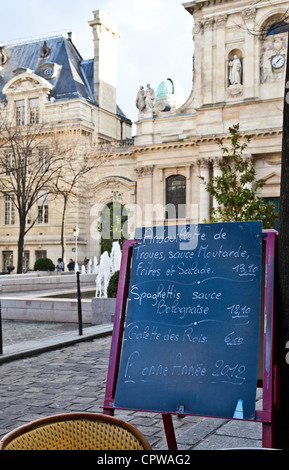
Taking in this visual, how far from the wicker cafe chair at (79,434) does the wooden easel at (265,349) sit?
1.06 m

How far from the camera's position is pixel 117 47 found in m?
50.3

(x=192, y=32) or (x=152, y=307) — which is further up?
(x=192, y=32)

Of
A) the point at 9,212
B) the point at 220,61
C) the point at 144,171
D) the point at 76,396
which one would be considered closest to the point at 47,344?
the point at 76,396

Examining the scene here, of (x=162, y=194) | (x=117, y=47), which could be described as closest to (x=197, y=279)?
(x=162, y=194)

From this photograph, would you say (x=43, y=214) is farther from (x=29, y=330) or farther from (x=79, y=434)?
(x=79, y=434)

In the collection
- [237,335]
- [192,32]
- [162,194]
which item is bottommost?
[237,335]

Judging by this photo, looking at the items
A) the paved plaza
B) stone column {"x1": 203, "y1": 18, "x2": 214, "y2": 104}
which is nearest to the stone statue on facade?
stone column {"x1": 203, "y1": 18, "x2": 214, "y2": 104}

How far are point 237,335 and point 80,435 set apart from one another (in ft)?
4.49

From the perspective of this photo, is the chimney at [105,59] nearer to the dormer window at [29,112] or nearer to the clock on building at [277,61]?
the dormer window at [29,112]

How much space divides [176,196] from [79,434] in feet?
130

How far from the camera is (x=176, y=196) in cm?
4200

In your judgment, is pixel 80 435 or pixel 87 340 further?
pixel 87 340
